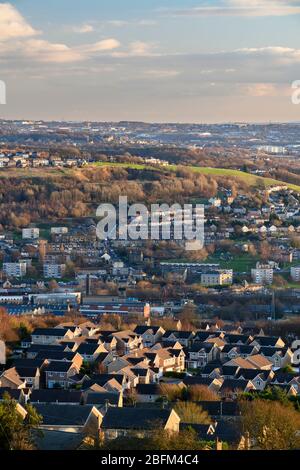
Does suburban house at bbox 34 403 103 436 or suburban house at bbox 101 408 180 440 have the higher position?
suburban house at bbox 101 408 180 440

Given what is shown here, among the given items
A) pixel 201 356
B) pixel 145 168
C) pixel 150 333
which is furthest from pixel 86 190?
pixel 201 356

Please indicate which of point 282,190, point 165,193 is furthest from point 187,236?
point 282,190

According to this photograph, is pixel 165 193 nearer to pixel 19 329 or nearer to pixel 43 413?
pixel 19 329

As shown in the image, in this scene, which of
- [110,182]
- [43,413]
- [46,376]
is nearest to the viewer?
[43,413]

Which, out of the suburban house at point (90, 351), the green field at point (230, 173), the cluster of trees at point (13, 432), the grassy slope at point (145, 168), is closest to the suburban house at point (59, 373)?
the suburban house at point (90, 351)

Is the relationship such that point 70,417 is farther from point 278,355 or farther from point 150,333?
point 150,333

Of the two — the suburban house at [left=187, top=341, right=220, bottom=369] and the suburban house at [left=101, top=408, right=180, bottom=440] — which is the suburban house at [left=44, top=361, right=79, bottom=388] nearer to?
the suburban house at [left=187, top=341, right=220, bottom=369]

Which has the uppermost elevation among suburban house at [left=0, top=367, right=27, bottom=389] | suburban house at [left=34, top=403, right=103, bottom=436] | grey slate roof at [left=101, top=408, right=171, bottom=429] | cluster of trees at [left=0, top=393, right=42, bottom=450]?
cluster of trees at [left=0, top=393, right=42, bottom=450]

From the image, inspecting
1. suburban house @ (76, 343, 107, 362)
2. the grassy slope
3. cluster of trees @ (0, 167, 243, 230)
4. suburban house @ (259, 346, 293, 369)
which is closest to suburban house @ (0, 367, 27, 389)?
suburban house @ (76, 343, 107, 362)
